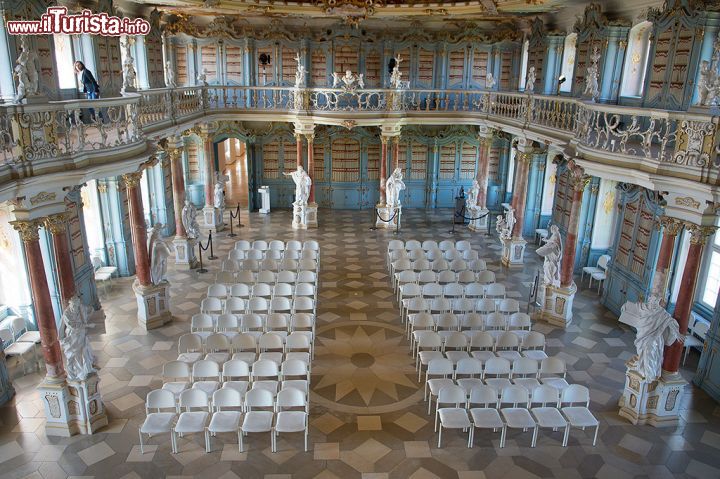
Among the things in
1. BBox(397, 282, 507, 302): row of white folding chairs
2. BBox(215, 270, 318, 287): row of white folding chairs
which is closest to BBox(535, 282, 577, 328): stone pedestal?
BBox(397, 282, 507, 302): row of white folding chairs

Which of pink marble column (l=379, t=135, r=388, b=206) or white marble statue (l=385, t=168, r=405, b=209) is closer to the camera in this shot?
white marble statue (l=385, t=168, r=405, b=209)

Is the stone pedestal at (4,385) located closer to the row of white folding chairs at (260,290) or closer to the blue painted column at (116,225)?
the row of white folding chairs at (260,290)

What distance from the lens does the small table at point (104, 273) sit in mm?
15211

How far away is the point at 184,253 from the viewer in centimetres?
1755

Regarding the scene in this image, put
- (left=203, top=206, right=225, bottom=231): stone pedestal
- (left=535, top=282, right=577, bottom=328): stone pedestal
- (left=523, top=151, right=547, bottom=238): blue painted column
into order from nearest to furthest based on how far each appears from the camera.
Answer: (left=535, top=282, right=577, bottom=328): stone pedestal, (left=523, top=151, right=547, bottom=238): blue painted column, (left=203, top=206, right=225, bottom=231): stone pedestal

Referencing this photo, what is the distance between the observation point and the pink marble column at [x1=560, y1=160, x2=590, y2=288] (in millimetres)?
13391

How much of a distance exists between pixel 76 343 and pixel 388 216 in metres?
13.8

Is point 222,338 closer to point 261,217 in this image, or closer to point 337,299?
point 337,299

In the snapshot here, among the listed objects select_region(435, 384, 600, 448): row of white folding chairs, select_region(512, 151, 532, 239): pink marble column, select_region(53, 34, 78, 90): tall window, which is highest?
select_region(53, 34, 78, 90): tall window

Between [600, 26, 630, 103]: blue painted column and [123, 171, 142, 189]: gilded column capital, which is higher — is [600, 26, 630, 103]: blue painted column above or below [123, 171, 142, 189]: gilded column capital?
above

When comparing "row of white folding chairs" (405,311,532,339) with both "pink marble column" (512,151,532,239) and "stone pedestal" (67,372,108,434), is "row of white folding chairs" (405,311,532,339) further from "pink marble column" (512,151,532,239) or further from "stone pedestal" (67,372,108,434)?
"stone pedestal" (67,372,108,434)

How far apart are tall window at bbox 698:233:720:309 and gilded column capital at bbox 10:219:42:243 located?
1368 centimetres

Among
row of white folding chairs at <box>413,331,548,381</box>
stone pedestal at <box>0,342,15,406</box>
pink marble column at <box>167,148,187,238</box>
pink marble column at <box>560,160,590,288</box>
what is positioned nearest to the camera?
stone pedestal at <box>0,342,15,406</box>

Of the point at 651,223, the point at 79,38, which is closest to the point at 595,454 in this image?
the point at 651,223
